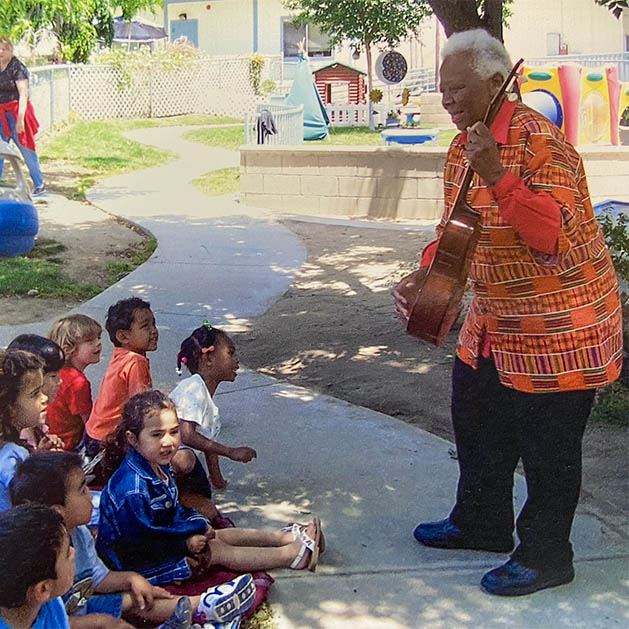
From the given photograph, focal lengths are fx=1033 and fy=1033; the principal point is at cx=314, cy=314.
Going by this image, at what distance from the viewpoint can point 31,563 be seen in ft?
7.60

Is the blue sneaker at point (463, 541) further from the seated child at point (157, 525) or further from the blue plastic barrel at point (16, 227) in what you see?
the blue plastic barrel at point (16, 227)

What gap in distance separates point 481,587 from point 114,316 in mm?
1781

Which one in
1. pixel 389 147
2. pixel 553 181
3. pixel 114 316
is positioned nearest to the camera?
pixel 553 181

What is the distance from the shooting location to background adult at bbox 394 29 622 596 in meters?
2.84

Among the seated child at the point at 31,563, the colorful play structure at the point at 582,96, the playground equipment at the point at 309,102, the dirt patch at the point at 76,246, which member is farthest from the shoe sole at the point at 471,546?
the playground equipment at the point at 309,102

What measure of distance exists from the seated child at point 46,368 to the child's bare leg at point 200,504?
50cm

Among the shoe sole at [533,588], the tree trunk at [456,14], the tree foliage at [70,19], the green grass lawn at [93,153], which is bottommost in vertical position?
the shoe sole at [533,588]

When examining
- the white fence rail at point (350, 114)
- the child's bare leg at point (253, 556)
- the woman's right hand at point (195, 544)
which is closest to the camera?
the woman's right hand at point (195, 544)

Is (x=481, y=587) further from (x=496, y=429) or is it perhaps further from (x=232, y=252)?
(x=232, y=252)

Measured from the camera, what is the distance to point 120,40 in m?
37.0

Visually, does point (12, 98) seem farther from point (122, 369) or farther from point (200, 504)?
point (200, 504)

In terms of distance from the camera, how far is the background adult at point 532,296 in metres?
2.84

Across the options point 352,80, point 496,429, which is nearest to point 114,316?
point 496,429

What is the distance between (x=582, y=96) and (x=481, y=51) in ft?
48.0
